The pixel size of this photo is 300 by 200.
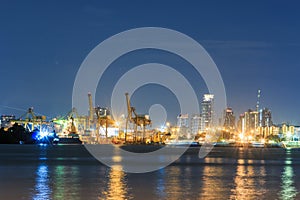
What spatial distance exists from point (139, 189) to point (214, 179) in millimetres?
10736

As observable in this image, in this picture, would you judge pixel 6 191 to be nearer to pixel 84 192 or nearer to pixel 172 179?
pixel 84 192

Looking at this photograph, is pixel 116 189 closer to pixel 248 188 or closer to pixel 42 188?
pixel 42 188

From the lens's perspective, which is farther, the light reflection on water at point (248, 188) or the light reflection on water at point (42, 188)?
the light reflection on water at point (248, 188)

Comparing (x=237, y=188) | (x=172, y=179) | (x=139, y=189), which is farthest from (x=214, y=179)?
(x=139, y=189)

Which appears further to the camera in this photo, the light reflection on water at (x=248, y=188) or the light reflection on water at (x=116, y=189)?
the light reflection on water at (x=248, y=188)

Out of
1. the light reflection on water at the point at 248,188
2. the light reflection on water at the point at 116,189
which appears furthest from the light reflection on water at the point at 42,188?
the light reflection on water at the point at 248,188

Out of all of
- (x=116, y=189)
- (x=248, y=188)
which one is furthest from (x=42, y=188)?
(x=248, y=188)

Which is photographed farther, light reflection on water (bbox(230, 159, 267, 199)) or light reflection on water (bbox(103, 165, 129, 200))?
light reflection on water (bbox(230, 159, 267, 199))

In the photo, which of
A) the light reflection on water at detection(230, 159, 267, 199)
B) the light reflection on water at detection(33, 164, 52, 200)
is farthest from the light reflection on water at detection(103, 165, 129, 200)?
the light reflection on water at detection(230, 159, 267, 199)

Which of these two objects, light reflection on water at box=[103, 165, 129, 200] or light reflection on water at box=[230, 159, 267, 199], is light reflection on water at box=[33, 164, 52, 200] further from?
light reflection on water at box=[230, 159, 267, 199]

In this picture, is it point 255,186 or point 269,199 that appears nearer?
point 269,199

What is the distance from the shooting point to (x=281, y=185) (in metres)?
41.4

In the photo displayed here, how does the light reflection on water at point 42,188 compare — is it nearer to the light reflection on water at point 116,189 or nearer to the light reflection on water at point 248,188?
the light reflection on water at point 116,189

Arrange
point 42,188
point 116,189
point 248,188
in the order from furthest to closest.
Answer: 1. point 248,188
2. point 42,188
3. point 116,189
